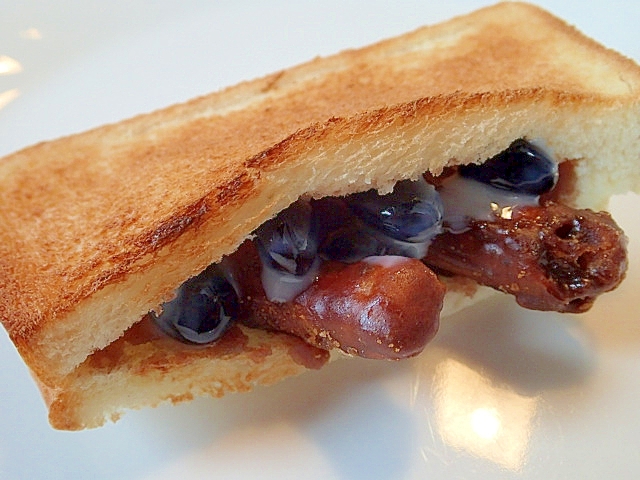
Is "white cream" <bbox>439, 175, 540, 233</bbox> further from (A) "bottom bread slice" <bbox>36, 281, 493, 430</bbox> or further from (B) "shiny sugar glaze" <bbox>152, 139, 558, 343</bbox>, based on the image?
(A) "bottom bread slice" <bbox>36, 281, 493, 430</bbox>

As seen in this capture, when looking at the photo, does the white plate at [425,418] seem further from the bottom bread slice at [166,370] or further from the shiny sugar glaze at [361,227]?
the shiny sugar glaze at [361,227]

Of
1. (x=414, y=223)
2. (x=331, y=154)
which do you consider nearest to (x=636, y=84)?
(x=414, y=223)

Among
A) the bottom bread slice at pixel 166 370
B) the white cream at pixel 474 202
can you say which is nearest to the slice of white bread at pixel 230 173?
the bottom bread slice at pixel 166 370

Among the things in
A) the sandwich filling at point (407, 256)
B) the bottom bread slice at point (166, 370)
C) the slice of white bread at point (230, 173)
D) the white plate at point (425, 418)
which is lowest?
the white plate at point (425, 418)

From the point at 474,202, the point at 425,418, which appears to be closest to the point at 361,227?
the point at 474,202

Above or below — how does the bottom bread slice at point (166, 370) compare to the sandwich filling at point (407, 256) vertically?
below

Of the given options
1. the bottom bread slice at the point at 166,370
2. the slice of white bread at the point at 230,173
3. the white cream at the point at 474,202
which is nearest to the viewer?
the slice of white bread at the point at 230,173

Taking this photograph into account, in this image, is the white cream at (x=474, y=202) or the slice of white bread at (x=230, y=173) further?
the white cream at (x=474, y=202)

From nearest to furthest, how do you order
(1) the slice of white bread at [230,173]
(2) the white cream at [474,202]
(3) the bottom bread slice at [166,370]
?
(1) the slice of white bread at [230,173] < (3) the bottom bread slice at [166,370] < (2) the white cream at [474,202]
